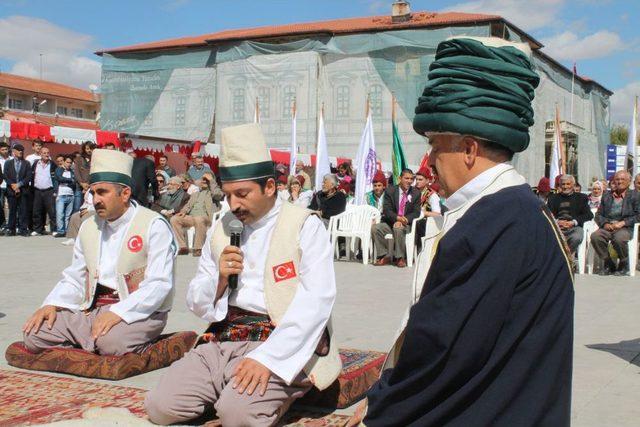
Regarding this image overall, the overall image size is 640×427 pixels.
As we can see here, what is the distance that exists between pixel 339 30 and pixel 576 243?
30.9 m

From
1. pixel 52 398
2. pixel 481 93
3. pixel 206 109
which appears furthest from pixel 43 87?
pixel 481 93

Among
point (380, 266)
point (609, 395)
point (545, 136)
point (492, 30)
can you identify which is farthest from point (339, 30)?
point (609, 395)

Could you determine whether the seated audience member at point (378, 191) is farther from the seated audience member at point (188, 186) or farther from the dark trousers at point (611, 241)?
the dark trousers at point (611, 241)

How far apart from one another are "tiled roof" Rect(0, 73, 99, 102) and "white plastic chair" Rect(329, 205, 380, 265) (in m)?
60.4

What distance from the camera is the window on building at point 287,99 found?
39.8 meters

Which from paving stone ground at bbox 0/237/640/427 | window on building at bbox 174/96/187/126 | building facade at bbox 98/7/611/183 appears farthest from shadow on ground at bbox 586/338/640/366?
window on building at bbox 174/96/187/126

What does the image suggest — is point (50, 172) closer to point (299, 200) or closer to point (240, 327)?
point (299, 200)

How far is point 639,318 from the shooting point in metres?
7.37

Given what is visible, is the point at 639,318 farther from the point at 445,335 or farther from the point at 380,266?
the point at 445,335

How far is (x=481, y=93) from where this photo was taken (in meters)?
2.05

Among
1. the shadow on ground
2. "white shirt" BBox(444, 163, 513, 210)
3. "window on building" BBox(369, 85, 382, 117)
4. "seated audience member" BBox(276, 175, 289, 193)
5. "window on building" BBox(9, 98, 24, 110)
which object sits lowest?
the shadow on ground

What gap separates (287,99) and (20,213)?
25220 mm

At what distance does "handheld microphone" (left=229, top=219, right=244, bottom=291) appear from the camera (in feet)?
12.1

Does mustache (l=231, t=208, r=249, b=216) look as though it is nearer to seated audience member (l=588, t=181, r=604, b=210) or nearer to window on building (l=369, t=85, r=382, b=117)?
seated audience member (l=588, t=181, r=604, b=210)
